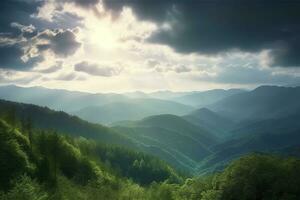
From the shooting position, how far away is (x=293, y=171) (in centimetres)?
10725

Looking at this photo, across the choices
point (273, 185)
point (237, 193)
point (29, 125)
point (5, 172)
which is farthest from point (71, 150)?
point (273, 185)

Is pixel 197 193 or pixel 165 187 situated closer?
pixel 197 193

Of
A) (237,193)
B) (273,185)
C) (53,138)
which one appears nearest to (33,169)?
(53,138)

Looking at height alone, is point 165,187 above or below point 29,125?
below

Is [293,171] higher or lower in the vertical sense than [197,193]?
higher

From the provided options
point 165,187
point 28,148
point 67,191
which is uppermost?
point 28,148

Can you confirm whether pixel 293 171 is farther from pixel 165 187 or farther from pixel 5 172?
pixel 5 172

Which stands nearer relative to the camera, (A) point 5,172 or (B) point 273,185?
(A) point 5,172

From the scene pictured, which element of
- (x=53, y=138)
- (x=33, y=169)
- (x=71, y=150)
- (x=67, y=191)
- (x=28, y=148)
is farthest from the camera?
(x=71, y=150)

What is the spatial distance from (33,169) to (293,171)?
73247 millimetres

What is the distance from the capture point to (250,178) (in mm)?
110125

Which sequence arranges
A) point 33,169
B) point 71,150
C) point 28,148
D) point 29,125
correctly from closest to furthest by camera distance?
point 33,169
point 28,148
point 29,125
point 71,150

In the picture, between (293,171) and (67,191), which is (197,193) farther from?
(67,191)

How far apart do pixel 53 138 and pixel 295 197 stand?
79482mm
